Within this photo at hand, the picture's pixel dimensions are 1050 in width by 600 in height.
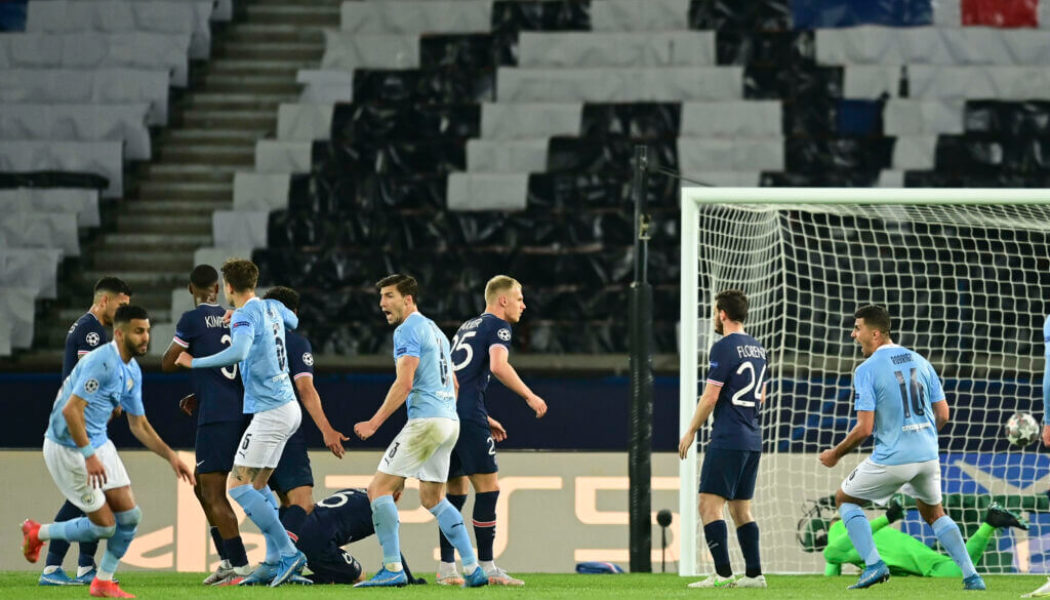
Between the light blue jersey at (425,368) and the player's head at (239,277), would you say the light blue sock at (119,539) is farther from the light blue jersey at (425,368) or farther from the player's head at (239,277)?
the light blue jersey at (425,368)

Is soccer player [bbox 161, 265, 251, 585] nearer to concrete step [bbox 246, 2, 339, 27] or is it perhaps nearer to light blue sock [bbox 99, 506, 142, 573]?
light blue sock [bbox 99, 506, 142, 573]

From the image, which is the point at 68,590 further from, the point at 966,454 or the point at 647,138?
the point at 647,138

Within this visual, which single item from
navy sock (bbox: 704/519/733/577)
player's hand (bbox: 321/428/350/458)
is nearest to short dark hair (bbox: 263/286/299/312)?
player's hand (bbox: 321/428/350/458)

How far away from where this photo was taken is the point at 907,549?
9.17 meters

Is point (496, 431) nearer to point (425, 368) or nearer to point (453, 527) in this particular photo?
point (453, 527)

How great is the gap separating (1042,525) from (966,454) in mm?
661

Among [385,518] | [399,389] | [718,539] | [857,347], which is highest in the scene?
[857,347]

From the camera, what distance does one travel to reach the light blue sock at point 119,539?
268 inches

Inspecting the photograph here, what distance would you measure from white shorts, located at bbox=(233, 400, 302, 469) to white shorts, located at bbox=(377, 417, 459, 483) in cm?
56

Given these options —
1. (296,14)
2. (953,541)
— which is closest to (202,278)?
(953,541)

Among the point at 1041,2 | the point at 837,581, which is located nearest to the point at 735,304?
the point at 837,581

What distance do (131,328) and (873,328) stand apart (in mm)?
3578

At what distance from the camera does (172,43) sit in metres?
15.8

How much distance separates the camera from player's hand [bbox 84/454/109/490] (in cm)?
661
